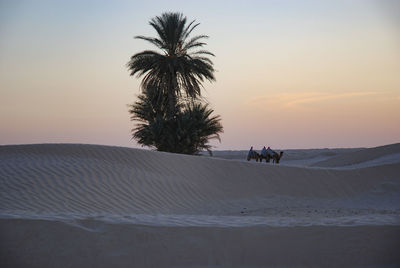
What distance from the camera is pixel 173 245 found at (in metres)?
6.64

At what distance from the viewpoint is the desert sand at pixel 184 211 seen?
6.51 m

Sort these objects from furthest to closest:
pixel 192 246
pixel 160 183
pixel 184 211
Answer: pixel 160 183
pixel 184 211
pixel 192 246

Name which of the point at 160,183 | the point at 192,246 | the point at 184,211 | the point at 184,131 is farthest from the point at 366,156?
the point at 192,246

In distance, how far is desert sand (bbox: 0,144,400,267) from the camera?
21.4 feet

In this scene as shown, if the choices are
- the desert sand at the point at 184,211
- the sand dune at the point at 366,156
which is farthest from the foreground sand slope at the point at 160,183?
the sand dune at the point at 366,156

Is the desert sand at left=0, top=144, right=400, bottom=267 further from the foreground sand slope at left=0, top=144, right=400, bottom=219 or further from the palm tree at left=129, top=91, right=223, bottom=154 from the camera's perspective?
the palm tree at left=129, top=91, right=223, bottom=154

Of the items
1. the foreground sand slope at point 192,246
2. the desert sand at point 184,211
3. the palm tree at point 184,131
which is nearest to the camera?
the foreground sand slope at point 192,246

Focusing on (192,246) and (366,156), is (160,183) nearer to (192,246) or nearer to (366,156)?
(192,246)

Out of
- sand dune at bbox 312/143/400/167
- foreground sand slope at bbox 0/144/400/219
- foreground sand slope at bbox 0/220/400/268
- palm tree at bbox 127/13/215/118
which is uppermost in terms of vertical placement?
palm tree at bbox 127/13/215/118

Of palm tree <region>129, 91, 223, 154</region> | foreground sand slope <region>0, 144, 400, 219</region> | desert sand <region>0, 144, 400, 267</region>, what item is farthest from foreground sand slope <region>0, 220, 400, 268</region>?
palm tree <region>129, 91, 223, 154</region>

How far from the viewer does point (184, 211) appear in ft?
40.5

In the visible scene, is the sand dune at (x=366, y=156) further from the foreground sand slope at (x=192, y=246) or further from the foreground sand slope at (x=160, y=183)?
the foreground sand slope at (x=192, y=246)

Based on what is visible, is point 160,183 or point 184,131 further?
point 184,131

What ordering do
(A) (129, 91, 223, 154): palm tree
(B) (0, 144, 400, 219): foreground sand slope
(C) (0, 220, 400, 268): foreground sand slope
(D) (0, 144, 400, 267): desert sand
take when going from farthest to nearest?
(A) (129, 91, 223, 154): palm tree, (B) (0, 144, 400, 219): foreground sand slope, (D) (0, 144, 400, 267): desert sand, (C) (0, 220, 400, 268): foreground sand slope
